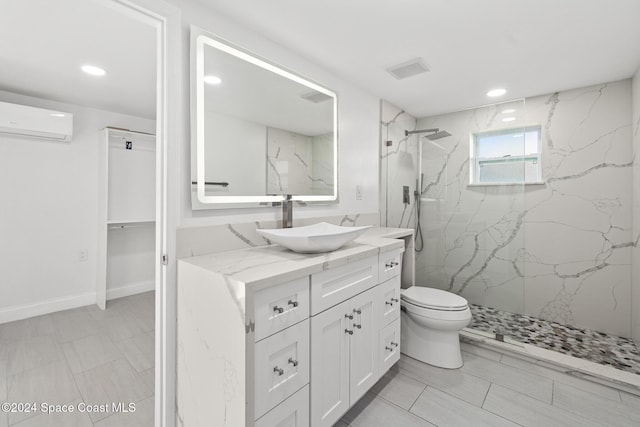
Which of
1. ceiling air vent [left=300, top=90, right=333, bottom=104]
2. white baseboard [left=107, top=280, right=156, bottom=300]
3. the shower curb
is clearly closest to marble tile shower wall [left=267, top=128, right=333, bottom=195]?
ceiling air vent [left=300, top=90, right=333, bottom=104]

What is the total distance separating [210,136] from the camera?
146 centimetres

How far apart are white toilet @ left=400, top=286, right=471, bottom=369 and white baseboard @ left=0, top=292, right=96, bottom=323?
3.44m

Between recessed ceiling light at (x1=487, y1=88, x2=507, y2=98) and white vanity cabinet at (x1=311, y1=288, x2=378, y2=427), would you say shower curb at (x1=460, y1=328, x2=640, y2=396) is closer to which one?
white vanity cabinet at (x1=311, y1=288, x2=378, y2=427)

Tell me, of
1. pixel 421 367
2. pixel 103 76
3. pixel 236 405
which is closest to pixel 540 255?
pixel 421 367

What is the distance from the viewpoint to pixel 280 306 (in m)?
1.08

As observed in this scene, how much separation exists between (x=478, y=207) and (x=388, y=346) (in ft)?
5.41

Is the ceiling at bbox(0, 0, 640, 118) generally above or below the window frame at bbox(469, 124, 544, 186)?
above

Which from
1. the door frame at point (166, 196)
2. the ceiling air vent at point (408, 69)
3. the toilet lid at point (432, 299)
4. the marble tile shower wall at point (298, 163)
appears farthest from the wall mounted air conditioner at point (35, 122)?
the toilet lid at point (432, 299)

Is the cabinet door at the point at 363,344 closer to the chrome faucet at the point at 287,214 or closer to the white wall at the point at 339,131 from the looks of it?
the chrome faucet at the point at 287,214

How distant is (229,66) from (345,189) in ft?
4.03

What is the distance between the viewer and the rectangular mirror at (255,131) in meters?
1.44

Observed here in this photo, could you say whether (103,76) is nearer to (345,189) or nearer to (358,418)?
(345,189)

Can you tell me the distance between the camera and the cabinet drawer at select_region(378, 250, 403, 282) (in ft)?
5.63

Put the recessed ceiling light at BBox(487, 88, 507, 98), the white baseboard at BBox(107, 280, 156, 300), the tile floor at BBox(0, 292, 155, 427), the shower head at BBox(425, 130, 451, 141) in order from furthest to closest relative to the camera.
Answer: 1. the white baseboard at BBox(107, 280, 156, 300)
2. the shower head at BBox(425, 130, 451, 141)
3. the recessed ceiling light at BBox(487, 88, 507, 98)
4. the tile floor at BBox(0, 292, 155, 427)
